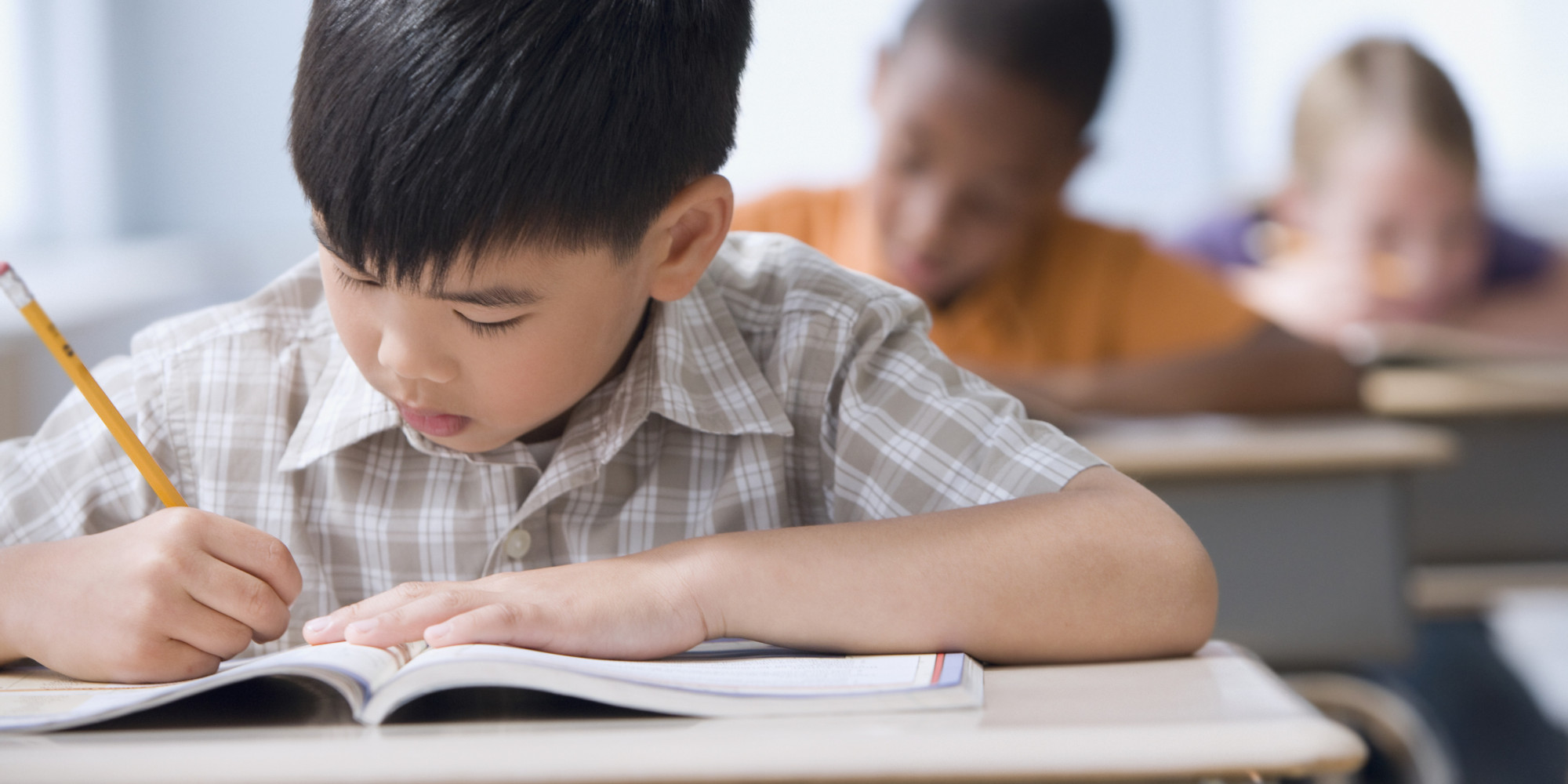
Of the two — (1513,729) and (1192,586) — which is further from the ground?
(1192,586)

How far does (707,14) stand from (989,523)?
0.89 ft

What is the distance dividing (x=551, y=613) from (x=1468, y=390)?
5.12 ft

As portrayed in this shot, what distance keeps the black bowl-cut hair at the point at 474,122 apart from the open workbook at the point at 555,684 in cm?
18

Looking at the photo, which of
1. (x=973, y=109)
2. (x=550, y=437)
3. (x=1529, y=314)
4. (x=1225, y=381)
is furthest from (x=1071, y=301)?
(x=550, y=437)

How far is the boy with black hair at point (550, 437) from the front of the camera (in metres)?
0.54

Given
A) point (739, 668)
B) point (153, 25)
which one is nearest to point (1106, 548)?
point (739, 668)

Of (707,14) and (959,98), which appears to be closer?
(707,14)

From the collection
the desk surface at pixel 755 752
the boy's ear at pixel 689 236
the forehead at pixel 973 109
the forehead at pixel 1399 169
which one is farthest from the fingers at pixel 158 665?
the forehead at pixel 1399 169

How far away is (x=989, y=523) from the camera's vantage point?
57cm

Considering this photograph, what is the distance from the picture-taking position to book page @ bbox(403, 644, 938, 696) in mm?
433

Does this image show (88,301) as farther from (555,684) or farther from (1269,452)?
(555,684)

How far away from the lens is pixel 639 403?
2.31ft

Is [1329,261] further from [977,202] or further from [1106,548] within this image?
[1106,548]

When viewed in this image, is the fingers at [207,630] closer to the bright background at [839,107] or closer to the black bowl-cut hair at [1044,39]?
the black bowl-cut hair at [1044,39]
